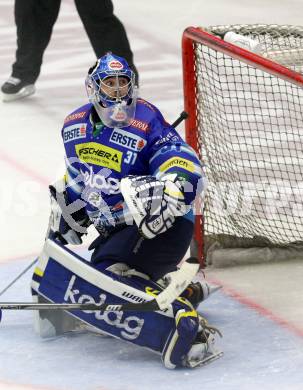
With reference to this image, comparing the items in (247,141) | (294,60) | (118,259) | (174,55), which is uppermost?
(294,60)

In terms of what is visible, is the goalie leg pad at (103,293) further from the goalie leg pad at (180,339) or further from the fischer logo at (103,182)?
the fischer logo at (103,182)

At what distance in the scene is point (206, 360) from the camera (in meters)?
3.57

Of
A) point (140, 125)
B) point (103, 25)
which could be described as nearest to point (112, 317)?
point (140, 125)

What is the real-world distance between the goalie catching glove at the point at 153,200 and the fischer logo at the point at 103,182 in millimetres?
137

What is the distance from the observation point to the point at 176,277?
351 centimetres

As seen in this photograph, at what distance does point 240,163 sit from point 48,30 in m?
1.76

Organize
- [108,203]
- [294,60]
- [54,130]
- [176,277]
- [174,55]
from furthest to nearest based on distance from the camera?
1. [174,55]
2. [54,130]
3. [294,60]
4. [108,203]
5. [176,277]

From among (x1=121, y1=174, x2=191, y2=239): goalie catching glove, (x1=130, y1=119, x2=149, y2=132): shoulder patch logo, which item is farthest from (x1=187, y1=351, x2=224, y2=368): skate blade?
(x1=130, y1=119, x2=149, y2=132): shoulder patch logo

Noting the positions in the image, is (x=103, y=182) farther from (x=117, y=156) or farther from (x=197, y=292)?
(x=197, y=292)

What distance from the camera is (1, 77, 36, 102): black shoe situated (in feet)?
21.0

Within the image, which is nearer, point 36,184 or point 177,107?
point 36,184

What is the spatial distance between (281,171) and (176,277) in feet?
4.99

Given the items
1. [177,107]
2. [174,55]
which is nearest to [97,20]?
[177,107]

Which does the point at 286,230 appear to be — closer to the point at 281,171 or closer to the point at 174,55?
the point at 281,171
